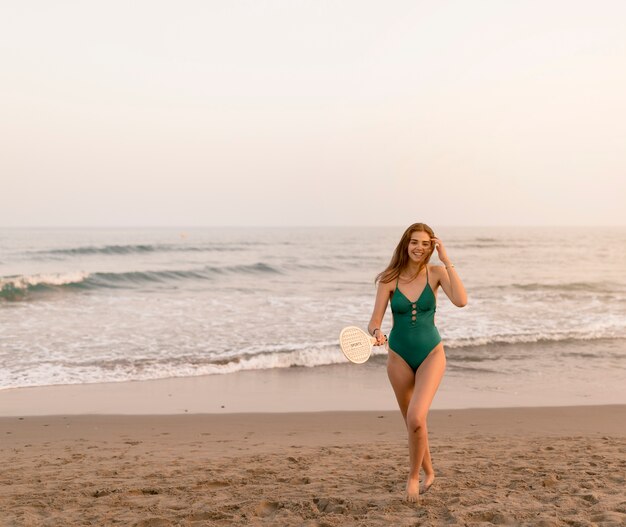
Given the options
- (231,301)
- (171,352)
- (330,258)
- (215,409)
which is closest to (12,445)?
(215,409)

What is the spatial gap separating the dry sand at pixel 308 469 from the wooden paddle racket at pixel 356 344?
1.05m

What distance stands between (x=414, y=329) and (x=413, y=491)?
1180 millimetres

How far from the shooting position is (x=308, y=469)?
5820 mm

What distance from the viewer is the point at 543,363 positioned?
1227cm

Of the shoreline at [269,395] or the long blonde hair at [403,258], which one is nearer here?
the long blonde hair at [403,258]

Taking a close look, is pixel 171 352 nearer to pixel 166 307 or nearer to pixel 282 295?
pixel 166 307

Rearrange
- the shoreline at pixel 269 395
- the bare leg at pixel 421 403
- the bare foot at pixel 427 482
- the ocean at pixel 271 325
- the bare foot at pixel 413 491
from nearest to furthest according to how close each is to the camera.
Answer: the bare leg at pixel 421 403 < the bare foot at pixel 413 491 < the bare foot at pixel 427 482 < the shoreline at pixel 269 395 < the ocean at pixel 271 325

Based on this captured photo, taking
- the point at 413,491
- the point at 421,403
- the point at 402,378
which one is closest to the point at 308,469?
the point at 413,491

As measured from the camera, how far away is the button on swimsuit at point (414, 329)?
455 centimetres

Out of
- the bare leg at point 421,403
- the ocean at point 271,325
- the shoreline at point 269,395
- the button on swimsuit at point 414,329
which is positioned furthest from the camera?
the ocean at point 271,325

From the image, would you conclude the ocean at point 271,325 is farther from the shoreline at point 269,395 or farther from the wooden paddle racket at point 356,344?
the wooden paddle racket at point 356,344

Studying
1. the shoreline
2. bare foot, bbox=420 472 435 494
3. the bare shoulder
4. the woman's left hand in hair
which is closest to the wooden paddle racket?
the bare shoulder

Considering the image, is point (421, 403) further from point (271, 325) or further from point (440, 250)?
point (271, 325)

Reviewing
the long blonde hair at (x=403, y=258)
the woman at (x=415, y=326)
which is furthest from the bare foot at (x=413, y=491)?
the long blonde hair at (x=403, y=258)
